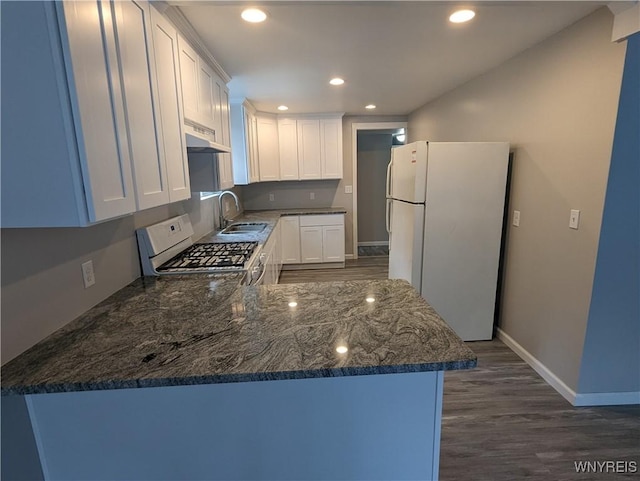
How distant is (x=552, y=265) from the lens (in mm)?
2287

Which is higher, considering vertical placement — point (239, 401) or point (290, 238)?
point (239, 401)

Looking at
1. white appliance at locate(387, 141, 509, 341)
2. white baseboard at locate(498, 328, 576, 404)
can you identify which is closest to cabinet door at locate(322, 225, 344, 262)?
white appliance at locate(387, 141, 509, 341)

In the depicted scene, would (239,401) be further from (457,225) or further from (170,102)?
(457,225)

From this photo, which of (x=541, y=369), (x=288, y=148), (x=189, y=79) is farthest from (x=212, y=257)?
(x=288, y=148)

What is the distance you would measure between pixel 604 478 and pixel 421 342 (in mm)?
1429

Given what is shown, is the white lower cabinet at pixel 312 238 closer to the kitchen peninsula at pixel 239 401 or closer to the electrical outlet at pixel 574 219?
the electrical outlet at pixel 574 219

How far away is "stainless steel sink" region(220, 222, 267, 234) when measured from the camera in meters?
3.53

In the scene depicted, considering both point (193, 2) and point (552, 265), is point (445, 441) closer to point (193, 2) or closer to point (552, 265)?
point (552, 265)

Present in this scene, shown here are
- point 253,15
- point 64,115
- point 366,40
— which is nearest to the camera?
point 64,115

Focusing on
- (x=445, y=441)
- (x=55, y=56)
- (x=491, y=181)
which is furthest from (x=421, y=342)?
(x=491, y=181)

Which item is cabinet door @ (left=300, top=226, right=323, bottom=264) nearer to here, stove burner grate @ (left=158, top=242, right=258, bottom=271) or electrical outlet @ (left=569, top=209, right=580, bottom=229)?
stove burner grate @ (left=158, top=242, right=258, bottom=271)

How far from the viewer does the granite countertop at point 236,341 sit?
984 mm

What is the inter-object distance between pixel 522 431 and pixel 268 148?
4354mm

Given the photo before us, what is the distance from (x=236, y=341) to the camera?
45.9 inches
